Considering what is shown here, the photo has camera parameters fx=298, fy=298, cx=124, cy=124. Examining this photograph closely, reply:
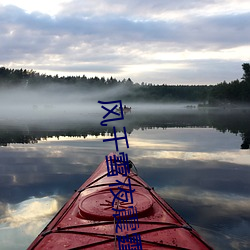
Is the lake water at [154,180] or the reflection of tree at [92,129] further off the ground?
the reflection of tree at [92,129]

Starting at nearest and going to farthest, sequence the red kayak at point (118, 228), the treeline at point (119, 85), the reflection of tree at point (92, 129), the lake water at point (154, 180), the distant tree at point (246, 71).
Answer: the red kayak at point (118, 228)
the lake water at point (154, 180)
the reflection of tree at point (92, 129)
the distant tree at point (246, 71)
the treeline at point (119, 85)

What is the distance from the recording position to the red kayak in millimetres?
4547

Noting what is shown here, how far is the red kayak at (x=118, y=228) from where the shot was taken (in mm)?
4547

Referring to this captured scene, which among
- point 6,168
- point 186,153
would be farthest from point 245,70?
point 6,168

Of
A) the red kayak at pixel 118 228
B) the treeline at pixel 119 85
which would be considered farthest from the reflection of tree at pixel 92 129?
the treeline at pixel 119 85

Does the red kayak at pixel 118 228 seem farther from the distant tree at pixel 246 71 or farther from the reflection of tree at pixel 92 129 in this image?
the distant tree at pixel 246 71

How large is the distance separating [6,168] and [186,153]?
32.0ft

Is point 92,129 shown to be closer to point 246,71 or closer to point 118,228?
point 118,228

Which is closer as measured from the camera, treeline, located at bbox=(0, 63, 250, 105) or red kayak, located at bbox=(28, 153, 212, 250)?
red kayak, located at bbox=(28, 153, 212, 250)

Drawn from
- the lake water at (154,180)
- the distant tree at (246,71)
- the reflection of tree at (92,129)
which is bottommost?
the lake water at (154,180)

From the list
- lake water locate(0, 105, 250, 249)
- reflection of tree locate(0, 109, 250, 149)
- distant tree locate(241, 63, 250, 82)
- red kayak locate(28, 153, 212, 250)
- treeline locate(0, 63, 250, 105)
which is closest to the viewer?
red kayak locate(28, 153, 212, 250)

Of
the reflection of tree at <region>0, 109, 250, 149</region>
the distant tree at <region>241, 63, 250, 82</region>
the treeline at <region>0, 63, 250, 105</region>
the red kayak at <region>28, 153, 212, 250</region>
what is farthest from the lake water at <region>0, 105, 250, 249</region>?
the treeline at <region>0, 63, 250, 105</region>

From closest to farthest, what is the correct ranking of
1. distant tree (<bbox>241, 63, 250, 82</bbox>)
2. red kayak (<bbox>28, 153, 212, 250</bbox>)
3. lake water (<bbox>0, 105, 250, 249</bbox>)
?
red kayak (<bbox>28, 153, 212, 250</bbox>), lake water (<bbox>0, 105, 250, 249</bbox>), distant tree (<bbox>241, 63, 250, 82</bbox>)

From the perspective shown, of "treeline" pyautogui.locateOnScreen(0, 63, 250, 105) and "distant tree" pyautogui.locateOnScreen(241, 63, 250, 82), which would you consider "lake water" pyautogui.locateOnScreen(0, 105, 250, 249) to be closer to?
"distant tree" pyautogui.locateOnScreen(241, 63, 250, 82)
